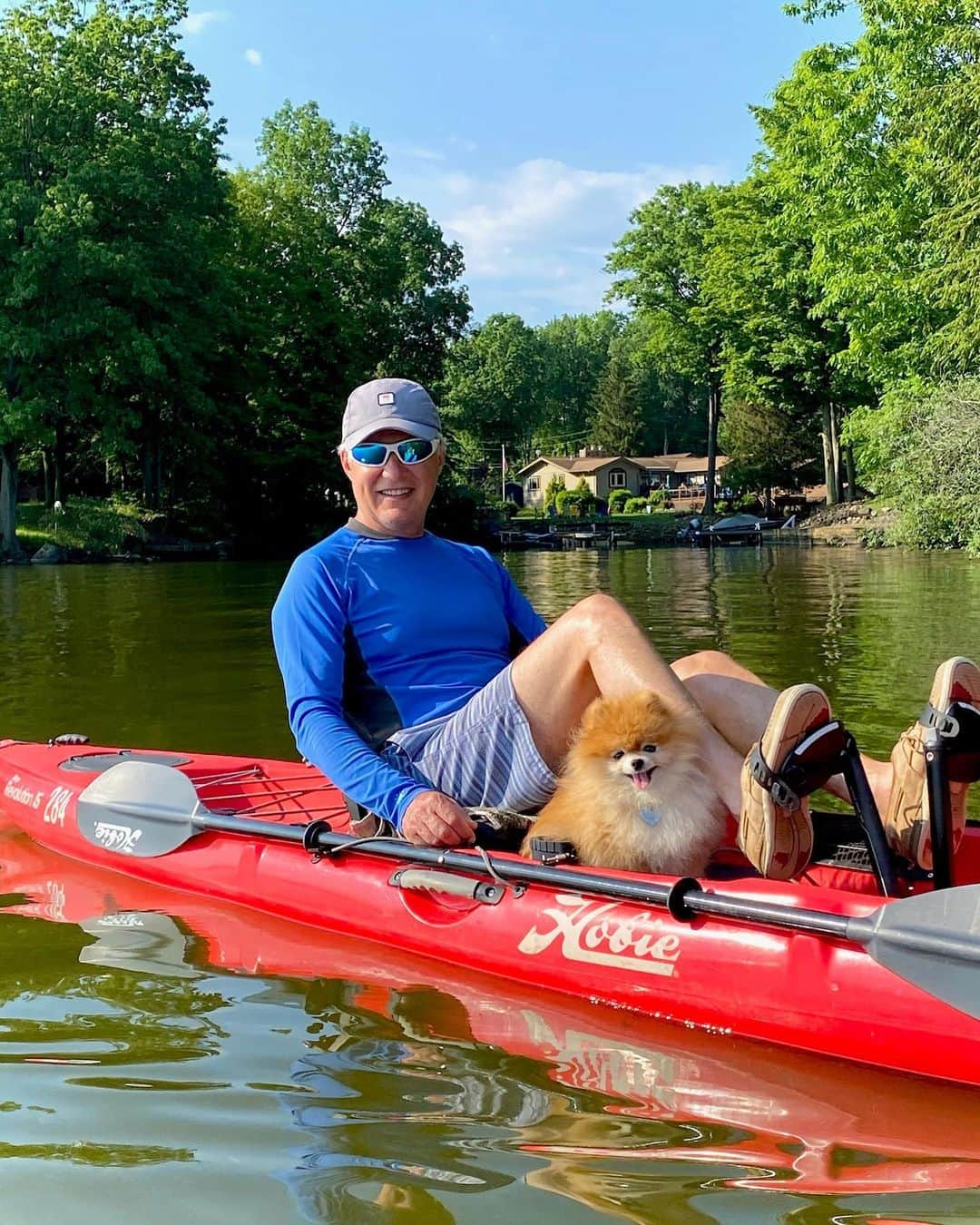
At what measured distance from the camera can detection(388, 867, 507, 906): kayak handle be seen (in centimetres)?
395

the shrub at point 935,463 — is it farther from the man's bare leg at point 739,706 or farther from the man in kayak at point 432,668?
the man's bare leg at point 739,706

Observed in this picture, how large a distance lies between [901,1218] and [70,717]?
24.6ft

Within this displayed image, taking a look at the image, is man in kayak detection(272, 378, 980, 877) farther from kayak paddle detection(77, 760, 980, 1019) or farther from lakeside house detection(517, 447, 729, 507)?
lakeside house detection(517, 447, 729, 507)

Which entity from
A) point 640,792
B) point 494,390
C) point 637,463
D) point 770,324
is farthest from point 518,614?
point 637,463

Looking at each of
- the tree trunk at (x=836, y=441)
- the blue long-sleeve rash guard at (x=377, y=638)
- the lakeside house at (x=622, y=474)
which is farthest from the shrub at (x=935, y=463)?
the lakeside house at (x=622, y=474)

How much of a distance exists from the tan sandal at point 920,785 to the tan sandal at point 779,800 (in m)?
0.30

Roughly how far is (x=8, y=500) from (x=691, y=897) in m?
32.6

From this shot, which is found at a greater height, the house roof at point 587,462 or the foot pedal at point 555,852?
the house roof at point 587,462

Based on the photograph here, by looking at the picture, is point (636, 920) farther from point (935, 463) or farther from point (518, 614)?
point (935, 463)

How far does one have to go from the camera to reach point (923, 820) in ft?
11.6

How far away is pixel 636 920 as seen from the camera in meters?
3.65

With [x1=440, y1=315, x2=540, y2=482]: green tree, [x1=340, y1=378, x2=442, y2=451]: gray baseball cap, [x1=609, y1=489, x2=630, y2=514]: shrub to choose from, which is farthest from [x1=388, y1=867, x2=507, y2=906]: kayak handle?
[x1=609, y1=489, x2=630, y2=514]: shrub

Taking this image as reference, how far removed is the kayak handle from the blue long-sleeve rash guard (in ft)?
1.22

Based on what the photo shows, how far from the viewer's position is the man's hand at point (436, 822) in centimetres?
405
